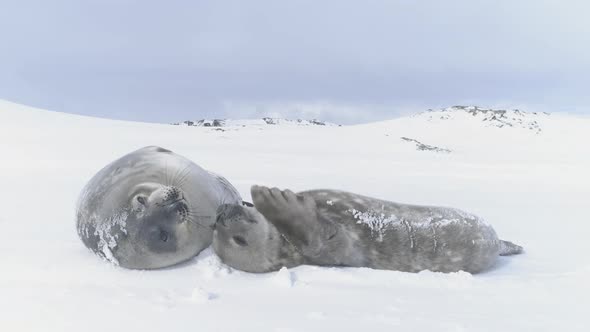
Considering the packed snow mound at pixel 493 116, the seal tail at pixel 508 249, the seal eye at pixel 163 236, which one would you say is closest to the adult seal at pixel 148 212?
the seal eye at pixel 163 236

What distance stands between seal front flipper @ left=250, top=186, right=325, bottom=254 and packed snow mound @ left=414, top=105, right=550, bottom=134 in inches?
889

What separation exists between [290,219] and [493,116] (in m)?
24.7

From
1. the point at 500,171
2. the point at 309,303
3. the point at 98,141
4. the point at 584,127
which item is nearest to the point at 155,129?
the point at 98,141

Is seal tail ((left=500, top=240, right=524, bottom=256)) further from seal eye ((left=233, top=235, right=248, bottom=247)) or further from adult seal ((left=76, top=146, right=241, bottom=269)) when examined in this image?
adult seal ((left=76, top=146, right=241, bottom=269))

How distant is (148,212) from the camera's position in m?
3.55

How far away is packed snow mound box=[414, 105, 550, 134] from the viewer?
25.1m

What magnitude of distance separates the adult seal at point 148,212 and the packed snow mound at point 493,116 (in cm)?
2278

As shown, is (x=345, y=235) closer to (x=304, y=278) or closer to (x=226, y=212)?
(x=304, y=278)

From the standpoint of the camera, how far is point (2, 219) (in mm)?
5383

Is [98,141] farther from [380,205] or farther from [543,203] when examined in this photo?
[380,205]

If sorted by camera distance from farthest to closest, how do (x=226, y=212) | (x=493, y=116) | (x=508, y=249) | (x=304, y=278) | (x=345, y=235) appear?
(x=493, y=116) → (x=508, y=249) → (x=345, y=235) → (x=226, y=212) → (x=304, y=278)

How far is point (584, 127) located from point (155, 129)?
58.6ft

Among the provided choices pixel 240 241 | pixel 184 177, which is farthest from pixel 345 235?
pixel 184 177

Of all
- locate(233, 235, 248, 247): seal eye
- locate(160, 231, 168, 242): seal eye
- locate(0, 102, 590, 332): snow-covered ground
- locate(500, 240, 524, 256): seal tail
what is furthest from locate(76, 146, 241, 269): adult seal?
locate(500, 240, 524, 256): seal tail
